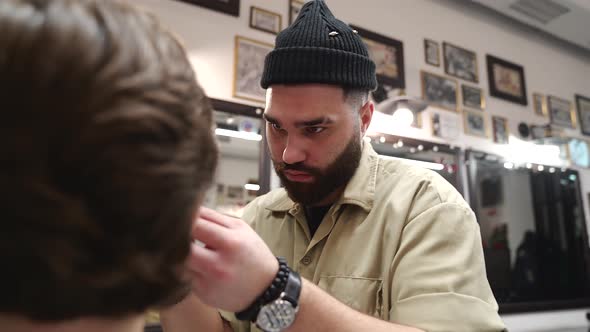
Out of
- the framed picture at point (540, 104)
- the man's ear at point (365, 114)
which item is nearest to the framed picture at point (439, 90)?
the framed picture at point (540, 104)

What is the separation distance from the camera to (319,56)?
1.21m

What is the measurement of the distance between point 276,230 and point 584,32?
4615 millimetres

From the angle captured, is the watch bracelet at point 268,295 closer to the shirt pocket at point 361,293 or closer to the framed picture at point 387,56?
the shirt pocket at point 361,293

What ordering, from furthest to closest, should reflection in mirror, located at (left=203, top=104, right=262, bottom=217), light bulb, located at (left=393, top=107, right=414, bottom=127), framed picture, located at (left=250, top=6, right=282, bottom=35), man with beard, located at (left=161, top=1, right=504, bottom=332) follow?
light bulb, located at (left=393, top=107, right=414, bottom=127) → framed picture, located at (left=250, top=6, right=282, bottom=35) → reflection in mirror, located at (left=203, top=104, right=262, bottom=217) → man with beard, located at (left=161, top=1, right=504, bottom=332)

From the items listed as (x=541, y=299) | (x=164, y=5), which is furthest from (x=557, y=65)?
(x=164, y=5)

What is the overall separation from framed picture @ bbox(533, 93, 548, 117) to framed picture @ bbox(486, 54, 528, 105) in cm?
18

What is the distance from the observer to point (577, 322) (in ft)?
12.2

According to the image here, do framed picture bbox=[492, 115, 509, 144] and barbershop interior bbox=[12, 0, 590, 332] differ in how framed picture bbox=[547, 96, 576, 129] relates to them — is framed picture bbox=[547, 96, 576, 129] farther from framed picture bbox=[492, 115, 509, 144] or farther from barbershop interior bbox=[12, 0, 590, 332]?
framed picture bbox=[492, 115, 509, 144]

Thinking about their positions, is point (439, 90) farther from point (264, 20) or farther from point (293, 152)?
point (293, 152)

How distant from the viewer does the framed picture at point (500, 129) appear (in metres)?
3.74

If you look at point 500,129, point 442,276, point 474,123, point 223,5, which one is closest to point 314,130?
point 442,276

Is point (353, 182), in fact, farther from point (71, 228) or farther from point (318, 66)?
point (71, 228)

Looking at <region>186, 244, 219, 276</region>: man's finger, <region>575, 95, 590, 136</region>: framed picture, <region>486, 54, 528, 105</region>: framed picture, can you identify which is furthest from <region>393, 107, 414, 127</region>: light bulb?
<region>575, 95, 590, 136</region>: framed picture

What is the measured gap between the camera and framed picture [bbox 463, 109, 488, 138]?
11.7 ft
